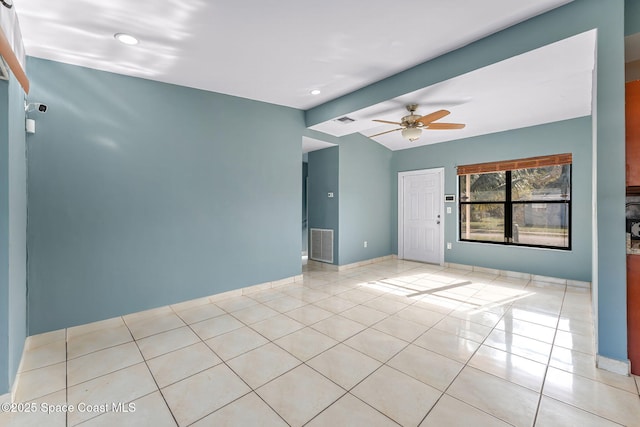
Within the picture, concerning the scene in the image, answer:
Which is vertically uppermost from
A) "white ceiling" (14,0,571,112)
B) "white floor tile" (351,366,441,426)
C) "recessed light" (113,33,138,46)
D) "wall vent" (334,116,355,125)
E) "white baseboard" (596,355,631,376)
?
"white ceiling" (14,0,571,112)

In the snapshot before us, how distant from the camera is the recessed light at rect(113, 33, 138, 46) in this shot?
2.34 m

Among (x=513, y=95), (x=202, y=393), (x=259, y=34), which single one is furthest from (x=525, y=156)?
(x=202, y=393)

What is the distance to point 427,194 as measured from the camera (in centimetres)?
586

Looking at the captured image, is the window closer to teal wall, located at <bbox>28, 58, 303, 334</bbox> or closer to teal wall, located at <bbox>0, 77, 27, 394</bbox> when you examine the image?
teal wall, located at <bbox>28, 58, 303, 334</bbox>

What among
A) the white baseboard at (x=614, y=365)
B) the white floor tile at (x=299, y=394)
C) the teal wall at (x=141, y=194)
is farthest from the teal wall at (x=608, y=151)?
the teal wall at (x=141, y=194)

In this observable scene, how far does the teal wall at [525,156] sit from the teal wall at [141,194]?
3.46 m

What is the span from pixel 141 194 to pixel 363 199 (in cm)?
396

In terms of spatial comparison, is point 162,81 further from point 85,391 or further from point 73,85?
point 85,391

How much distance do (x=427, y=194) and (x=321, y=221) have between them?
2353 mm

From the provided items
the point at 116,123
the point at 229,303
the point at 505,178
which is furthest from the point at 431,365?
the point at 505,178

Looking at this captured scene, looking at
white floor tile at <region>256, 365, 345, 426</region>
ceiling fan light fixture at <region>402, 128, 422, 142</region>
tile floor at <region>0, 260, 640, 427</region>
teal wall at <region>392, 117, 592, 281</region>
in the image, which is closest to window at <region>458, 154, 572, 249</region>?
teal wall at <region>392, 117, 592, 281</region>

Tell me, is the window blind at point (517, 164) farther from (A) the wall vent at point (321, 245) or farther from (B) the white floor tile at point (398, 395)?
(B) the white floor tile at point (398, 395)

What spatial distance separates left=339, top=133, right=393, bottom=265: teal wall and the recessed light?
349 cm

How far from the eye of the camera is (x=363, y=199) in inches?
226
